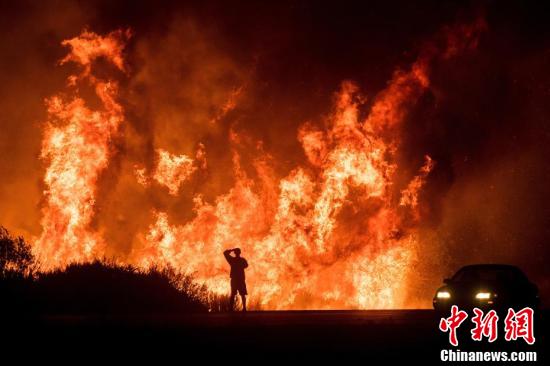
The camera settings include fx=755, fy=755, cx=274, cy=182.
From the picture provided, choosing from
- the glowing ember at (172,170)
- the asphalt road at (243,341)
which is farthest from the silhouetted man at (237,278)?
the glowing ember at (172,170)

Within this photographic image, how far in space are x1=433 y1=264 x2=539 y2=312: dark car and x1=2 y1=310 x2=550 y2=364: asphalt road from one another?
58 cm

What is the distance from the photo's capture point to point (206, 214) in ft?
111

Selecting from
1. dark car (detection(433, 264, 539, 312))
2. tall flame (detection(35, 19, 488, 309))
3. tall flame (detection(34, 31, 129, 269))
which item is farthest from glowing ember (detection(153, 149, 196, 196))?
dark car (detection(433, 264, 539, 312))

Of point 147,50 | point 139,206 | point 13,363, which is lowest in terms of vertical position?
point 13,363

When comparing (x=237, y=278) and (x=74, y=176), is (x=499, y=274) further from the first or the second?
(x=74, y=176)

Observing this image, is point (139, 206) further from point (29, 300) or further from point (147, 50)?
point (29, 300)

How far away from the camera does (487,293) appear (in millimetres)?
15273

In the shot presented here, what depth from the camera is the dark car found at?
1527 centimetres

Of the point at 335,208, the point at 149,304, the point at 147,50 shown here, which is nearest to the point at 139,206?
the point at 147,50

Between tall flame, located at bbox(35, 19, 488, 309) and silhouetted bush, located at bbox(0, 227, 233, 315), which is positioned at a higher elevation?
tall flame, located at bbox(35, 19, 488, 309)

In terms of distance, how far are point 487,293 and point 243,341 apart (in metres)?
5.92

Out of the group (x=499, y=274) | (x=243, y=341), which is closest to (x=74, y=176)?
(x=499, y=274)

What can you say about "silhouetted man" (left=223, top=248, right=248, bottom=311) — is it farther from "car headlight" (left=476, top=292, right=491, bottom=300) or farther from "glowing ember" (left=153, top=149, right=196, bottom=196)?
"glowing ember" (left=153, top=149, right=196, bottom=196)

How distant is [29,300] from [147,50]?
74.2 feet
